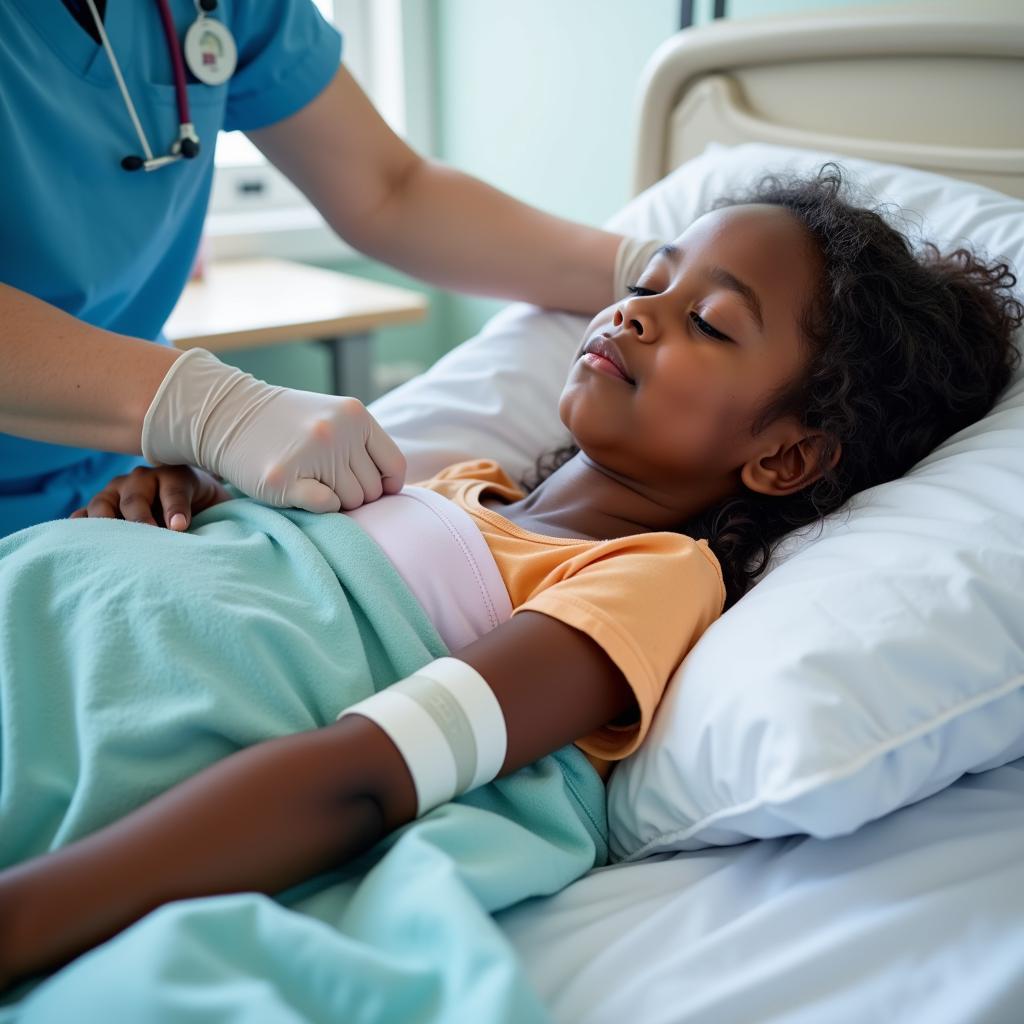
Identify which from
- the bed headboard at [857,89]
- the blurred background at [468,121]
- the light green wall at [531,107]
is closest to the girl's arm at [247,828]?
the bed headboard at [857,89]

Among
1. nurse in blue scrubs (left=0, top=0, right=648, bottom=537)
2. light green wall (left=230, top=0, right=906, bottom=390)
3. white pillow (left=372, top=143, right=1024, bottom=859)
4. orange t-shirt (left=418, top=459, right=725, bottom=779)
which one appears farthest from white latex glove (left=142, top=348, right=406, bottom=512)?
light green wall (left=230, top=0, right=906, bottom=390)

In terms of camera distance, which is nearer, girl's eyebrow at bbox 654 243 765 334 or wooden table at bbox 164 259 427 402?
girl's eyebrow at bbox 654 243 765 334

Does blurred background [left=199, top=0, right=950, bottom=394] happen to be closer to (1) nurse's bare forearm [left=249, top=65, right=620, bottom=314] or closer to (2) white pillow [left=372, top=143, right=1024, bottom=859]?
(1) nurse's bare forearm [left=249, top=65, right=620, bottom=314]

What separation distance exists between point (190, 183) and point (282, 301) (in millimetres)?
923

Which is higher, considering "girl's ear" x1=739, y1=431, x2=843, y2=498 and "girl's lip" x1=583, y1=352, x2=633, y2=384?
"girl's lip" x1=583, y1=352, x2=633, y2=384

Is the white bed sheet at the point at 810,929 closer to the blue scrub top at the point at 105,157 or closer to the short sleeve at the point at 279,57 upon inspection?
the blue scrub top at the point at 105,157

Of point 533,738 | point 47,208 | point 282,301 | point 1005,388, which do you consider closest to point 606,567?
point 533,738

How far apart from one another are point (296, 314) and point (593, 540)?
124 cm

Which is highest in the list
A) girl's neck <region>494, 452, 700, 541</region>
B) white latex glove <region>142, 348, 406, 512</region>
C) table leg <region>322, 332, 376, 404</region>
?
white latex glove <region>142, 348, 406, 512</region>

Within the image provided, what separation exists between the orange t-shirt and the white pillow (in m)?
0.02

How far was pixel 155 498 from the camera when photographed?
1081mm

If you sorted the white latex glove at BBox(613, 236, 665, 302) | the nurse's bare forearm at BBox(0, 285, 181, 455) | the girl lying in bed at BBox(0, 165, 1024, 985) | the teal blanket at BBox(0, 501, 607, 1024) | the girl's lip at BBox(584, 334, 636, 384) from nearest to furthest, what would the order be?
the teal blanket at BBox(0, 501, 607, 1024), the girl lying in bed at BBox(0, 165, 1024, 985), the nurse's bare forearm at BBox(0, 285, 181, 455), the girl's lip at BBox(584, 334, 636, 384), the white latex glove at BBox(613, 236, 665, 302)

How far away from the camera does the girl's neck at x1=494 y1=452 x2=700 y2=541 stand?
3.63 ft

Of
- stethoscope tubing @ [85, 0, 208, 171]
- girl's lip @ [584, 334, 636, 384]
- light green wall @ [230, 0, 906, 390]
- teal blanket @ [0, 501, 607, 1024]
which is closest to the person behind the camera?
teal blanket @ [0, 501, 607, 1024]
